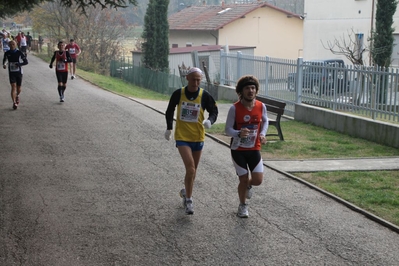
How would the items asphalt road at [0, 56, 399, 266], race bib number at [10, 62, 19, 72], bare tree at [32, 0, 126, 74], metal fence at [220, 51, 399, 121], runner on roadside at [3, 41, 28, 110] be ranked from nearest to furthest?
asphalt road at [0, 56, 399, 266] < metal fence at [220, 51, 399, 121] < runner on roadside at [3, 41, 28, 110] < race bib number at [10, 62, 19, 72] < bare tree at [32, 0, 126, 74]

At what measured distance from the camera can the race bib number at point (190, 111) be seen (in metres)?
8.02

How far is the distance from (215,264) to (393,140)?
835 cm

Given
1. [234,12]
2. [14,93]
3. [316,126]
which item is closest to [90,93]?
[14,93]

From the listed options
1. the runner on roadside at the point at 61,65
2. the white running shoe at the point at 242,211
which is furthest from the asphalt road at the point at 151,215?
the runner on roadside at the point at 61,65

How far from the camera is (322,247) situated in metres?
6.74

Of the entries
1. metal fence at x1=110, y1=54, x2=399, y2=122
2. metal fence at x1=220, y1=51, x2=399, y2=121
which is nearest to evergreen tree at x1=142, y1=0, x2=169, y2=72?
metal fence at x1=110, y1=54, x2=399, y2=122

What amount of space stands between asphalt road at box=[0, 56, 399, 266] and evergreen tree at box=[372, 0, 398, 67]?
18.1m

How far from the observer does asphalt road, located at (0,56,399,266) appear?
21.2ft

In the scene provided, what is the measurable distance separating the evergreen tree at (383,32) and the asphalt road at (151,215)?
18.1m

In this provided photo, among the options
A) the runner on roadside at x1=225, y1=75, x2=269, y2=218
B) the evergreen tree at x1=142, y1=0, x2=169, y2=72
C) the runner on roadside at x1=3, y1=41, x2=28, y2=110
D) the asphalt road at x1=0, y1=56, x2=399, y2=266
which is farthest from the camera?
the evergreen tree at x1=142, y1=0, x2=169, y2=72

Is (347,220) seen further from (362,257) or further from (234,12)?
(234,12)

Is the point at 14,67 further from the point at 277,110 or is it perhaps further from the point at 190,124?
the point at 190,124

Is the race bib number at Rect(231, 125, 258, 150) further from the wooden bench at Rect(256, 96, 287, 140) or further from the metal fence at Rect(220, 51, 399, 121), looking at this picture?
the metal fence at Rect(220, 51, 399, 121)

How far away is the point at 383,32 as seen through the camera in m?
29.1
